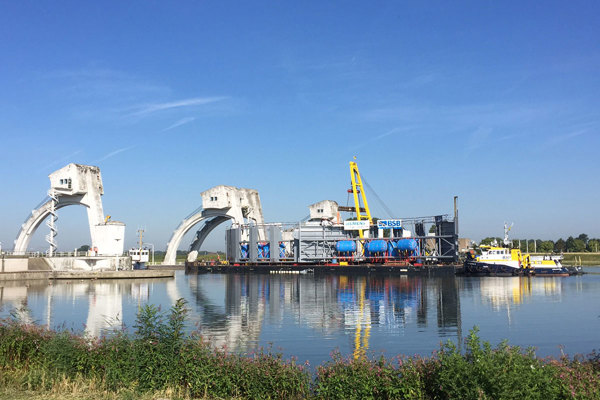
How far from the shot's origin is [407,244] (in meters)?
70.5

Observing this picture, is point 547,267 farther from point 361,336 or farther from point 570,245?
point 570,245

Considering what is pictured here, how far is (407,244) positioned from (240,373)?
2432 inches

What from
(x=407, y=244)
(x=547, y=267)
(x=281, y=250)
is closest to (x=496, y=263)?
(x=547, y=267)

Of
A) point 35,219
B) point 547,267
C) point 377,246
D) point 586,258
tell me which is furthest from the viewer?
point 586,258

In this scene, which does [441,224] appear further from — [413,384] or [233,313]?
[413,384]

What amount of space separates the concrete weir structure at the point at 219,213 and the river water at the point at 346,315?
120ft

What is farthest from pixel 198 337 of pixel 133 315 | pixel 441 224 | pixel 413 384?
pixel 441 224

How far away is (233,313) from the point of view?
30.0 metres

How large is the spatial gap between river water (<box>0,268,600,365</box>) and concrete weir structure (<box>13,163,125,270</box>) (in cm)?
1264

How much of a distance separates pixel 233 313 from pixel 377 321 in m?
9.13

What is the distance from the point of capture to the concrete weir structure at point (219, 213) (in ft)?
274

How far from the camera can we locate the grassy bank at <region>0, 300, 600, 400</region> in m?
8.66

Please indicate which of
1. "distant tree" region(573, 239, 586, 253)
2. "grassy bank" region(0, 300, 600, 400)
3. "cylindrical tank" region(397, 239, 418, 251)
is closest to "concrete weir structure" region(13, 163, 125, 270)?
"cylindrical tank" region(397, 239, 418, 251)

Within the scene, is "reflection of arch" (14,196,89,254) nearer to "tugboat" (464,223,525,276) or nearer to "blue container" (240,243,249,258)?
"blue container" (240,243,249,258)
